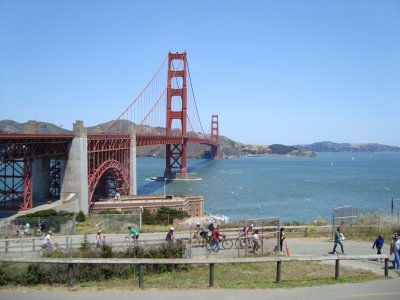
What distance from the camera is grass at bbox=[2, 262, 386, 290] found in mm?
8117

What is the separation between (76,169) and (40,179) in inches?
124

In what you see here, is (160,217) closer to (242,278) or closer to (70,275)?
(242,278)


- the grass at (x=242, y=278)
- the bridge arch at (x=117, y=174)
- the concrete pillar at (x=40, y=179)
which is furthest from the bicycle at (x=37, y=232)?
the bridge arch at (x=117, y=174)

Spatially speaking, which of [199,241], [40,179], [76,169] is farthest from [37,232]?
[40,179]

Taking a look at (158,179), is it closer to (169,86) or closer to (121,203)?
(169,86)

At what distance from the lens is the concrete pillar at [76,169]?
33688mm

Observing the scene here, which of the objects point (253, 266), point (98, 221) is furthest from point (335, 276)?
point (98, 221)

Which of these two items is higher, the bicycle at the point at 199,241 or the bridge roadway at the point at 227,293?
the bridge roadway at the point at 227,293

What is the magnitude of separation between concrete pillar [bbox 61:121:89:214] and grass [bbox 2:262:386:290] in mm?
25054

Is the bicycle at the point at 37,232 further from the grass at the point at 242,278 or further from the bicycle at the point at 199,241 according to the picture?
the grass at the point at 242,278

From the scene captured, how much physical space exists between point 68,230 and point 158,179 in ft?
214

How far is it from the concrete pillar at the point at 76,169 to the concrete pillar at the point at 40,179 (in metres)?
1.92

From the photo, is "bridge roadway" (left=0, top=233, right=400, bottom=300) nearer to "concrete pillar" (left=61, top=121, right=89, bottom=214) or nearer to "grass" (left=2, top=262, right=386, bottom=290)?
"grass" (left=2, top=262, right=386, bottom=290)

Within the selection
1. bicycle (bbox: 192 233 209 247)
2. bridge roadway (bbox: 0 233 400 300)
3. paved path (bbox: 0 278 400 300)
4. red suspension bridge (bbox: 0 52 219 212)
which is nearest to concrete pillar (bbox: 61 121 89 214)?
red suspension bridge (bbox: 0 52 219 212)
